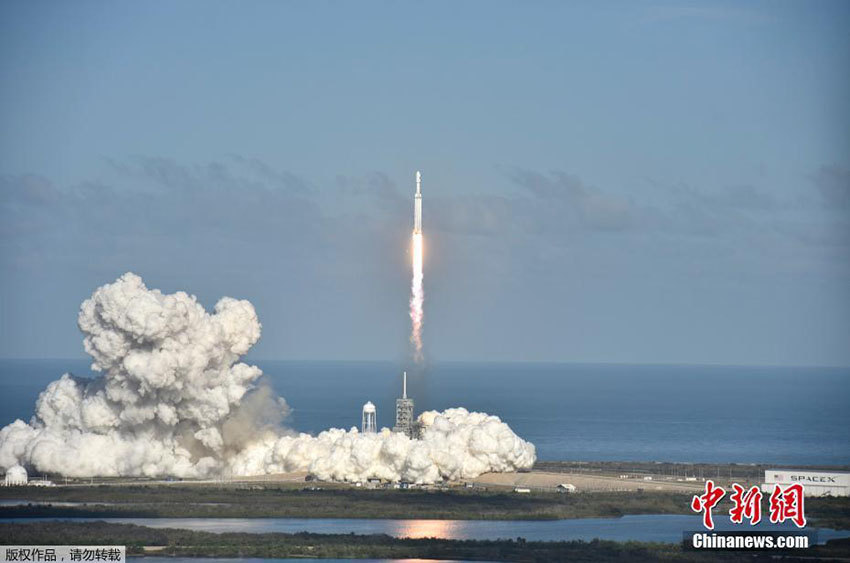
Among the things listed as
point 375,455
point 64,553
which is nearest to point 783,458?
point 375,455

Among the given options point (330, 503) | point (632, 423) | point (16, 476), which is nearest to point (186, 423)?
point (16, 476)

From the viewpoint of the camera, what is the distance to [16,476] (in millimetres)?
87000

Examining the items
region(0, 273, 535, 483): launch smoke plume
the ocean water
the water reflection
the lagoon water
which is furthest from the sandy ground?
the water reflection

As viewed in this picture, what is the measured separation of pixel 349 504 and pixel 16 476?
1840 cm

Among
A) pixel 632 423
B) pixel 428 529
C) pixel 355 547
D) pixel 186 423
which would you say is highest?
pixel 632 423

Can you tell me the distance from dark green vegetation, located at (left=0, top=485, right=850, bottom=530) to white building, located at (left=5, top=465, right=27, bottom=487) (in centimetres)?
201

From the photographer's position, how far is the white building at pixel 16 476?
8656 centimetres

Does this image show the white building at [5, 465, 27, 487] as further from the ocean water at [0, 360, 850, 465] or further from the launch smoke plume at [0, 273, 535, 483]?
the ocean water at [0, 360, 850, 465]

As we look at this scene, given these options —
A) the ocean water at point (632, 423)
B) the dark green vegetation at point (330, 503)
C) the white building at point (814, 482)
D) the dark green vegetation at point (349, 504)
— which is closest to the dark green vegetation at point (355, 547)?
the dark green vegetation at point (349, 504)

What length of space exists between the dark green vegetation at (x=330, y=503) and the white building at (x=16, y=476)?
7.19 feet

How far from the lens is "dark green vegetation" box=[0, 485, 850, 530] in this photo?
254 feet

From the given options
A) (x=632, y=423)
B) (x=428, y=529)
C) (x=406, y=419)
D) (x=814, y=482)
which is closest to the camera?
(x=428, y=529)

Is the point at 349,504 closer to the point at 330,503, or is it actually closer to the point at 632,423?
the point at 330,503

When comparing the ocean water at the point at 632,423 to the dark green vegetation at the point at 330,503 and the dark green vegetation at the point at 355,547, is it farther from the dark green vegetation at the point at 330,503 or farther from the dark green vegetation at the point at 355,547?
the dark green vegetation at the point at 355,547
